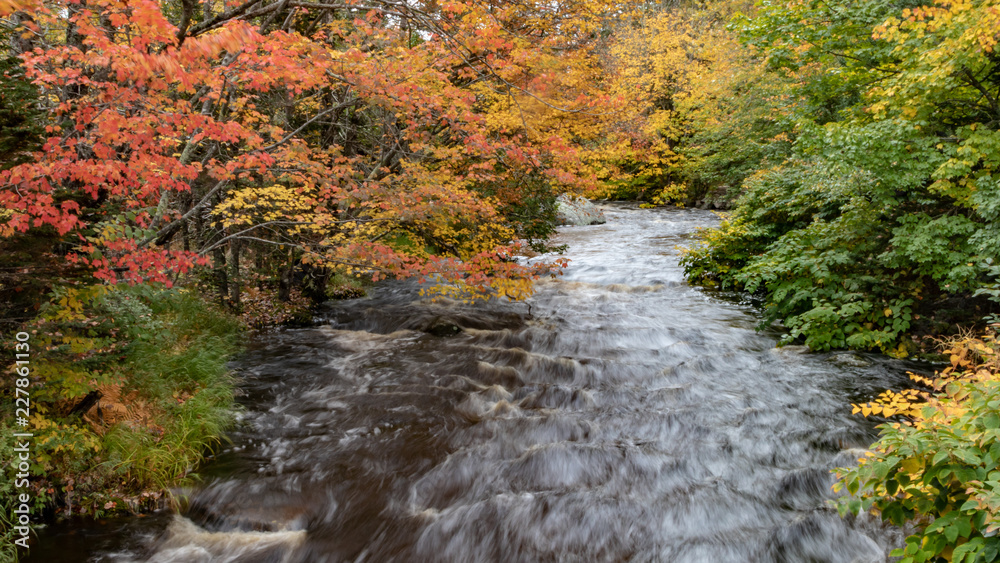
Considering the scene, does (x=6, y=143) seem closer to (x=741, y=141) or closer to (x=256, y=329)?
(x=256, y=329)

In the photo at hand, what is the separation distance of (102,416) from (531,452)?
4430mm

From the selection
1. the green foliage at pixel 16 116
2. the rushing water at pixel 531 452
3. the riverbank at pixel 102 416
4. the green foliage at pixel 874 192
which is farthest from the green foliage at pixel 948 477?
the green foliage at pixel 16 116

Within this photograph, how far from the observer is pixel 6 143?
14.1ft

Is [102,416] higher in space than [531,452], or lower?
higher

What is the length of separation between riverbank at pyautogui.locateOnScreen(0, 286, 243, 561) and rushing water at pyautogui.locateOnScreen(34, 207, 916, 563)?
0.33m

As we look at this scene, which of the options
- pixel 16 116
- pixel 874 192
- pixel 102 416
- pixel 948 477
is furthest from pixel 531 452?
pixel 874 192

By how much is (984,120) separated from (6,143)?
1151 cm

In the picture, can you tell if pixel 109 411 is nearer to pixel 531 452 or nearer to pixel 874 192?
pixel 531 452

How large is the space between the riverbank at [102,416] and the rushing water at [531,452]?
327 mm

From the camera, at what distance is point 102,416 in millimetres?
5121

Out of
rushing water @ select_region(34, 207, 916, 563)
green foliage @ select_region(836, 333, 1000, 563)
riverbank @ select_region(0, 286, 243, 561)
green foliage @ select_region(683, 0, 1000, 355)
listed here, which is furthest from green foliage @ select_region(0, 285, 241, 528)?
green foliage @ select_region(683, 0, 1000, 355)

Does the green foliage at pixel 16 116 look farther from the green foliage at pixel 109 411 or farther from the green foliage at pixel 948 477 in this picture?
the green foliage at pixel 948 477

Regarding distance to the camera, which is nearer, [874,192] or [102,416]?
[102,416]

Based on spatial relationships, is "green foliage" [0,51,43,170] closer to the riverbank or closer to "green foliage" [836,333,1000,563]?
the riverbank
